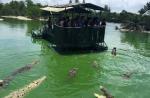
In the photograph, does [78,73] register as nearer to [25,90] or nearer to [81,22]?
[25,90]

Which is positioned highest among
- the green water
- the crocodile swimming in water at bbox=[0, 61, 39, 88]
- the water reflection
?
the crocodile swimming in water at bbox=[0, 61, 39, 88]

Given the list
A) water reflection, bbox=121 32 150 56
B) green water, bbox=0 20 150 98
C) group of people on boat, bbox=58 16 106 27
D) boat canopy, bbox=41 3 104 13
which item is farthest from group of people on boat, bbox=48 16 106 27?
water reflection, bbox=121 32 150 56

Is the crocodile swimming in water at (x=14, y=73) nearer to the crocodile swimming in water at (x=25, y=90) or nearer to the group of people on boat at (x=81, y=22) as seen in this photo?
the crocodile swimming in water at (x=25, y=90)

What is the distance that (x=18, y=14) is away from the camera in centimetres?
10600

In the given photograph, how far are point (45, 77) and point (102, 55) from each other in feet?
28.3

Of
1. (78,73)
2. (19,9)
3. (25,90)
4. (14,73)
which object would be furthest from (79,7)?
(19,9)

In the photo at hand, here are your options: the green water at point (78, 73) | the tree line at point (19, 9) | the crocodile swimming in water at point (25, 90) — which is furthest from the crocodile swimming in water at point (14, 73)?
the tree line at point (19, 9)

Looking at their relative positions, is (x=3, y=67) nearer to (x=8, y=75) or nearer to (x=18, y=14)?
(x=8, y=75)

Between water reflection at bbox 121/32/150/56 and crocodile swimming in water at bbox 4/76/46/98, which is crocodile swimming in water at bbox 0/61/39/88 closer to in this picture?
crocodile swimming in water at bbox 4/76/46/98

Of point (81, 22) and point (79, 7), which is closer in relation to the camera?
A: point (81, 22)

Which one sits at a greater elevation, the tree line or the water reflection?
the tree line

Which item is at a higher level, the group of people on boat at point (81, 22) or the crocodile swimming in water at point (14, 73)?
the group of people on boat at point (81, 22)

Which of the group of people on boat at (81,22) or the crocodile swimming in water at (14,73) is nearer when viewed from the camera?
the crocodile swimming in water at (14,73)

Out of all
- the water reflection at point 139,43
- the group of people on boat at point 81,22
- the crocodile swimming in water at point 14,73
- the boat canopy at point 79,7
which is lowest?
the water reflection at point 139,43
